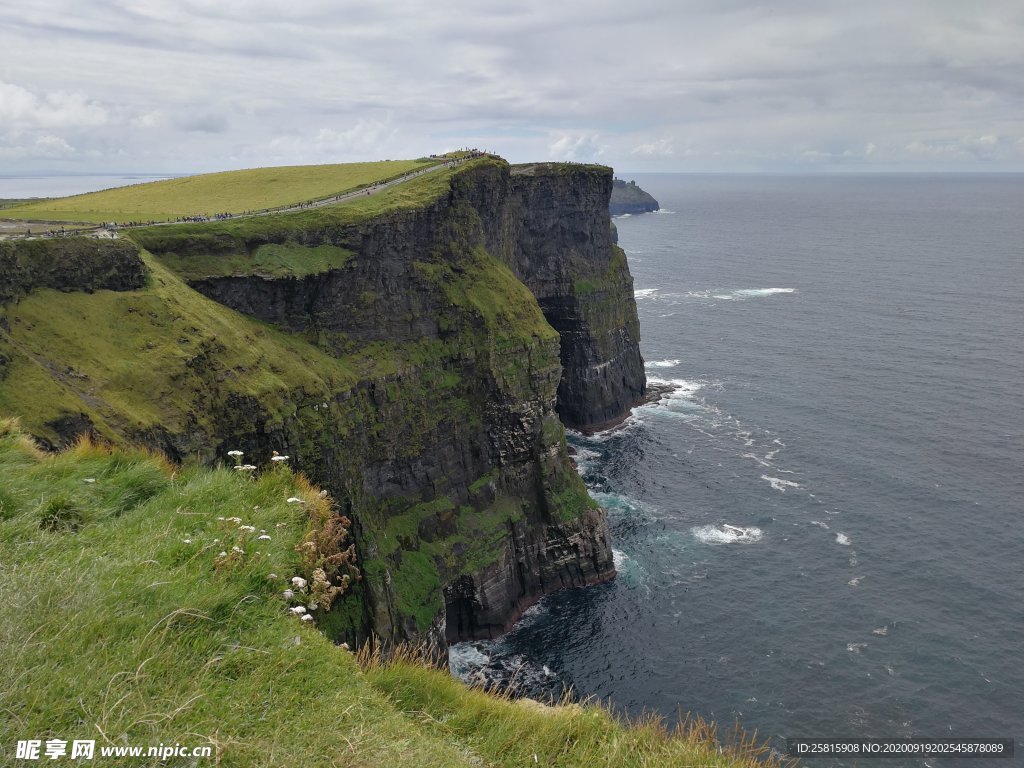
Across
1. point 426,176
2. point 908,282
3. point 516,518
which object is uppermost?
point 426,176

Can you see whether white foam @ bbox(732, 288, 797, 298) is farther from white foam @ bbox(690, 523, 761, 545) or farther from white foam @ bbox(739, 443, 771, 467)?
white foam @ bbox(690, 523, 761, 545)

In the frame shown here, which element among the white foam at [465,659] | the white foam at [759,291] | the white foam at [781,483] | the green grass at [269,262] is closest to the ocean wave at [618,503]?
the white foam at [781,483]

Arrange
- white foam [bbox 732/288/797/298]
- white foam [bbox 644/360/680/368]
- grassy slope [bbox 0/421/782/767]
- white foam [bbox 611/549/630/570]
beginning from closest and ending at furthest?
grassy slope [bbox 0/421/782/767] < white foam [bbox 611/549/630/570] < white foam [bbox 644/360/680/368] < white foam [bbox 732/288/797/298]

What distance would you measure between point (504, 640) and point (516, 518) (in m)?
11.9

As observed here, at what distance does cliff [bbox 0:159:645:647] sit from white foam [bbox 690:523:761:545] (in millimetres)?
11363

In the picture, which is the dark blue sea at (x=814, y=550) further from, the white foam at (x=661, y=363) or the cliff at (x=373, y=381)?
the cliff at (x=373, y=381)

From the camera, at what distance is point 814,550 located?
7106 cm

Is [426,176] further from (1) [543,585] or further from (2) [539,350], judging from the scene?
(1) [543,585]

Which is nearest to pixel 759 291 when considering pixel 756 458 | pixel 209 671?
pixel 756 458

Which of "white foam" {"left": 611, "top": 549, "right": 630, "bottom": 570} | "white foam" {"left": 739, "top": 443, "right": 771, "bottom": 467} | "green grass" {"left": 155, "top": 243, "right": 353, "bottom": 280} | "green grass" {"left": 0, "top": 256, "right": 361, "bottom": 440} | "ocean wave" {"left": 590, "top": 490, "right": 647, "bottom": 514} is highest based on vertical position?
"green grass" {"left": 155, "top": 243, "right": 353, "bottom": 280}

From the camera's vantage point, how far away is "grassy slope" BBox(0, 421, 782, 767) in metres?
8.51

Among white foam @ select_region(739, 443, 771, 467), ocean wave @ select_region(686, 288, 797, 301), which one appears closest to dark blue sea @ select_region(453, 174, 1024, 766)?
white foam @ select_region(739, 443, 771, 467)

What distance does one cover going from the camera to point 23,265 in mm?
46938

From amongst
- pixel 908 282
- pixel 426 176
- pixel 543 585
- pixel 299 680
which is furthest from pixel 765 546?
pixel 908 282
